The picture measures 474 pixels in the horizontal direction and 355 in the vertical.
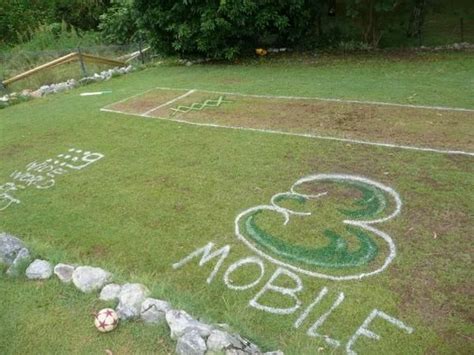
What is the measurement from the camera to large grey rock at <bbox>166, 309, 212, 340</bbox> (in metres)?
3.24

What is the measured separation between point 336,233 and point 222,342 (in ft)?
6.01

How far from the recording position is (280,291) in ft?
12.7

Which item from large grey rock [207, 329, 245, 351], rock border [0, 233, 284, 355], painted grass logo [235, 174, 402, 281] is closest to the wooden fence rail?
rock border [0, 233, 284, 355]

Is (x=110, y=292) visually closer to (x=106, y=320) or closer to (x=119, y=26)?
(x=106, y=320)

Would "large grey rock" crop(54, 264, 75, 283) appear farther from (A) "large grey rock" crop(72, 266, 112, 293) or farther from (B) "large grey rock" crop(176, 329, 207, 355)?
(B) "large grey rock" crop(176, 329, 207, 355)

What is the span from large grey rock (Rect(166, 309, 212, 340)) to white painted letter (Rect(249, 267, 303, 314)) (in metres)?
0.59

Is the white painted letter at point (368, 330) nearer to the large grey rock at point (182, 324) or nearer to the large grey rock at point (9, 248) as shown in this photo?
the large grey rock at point (182, 324)

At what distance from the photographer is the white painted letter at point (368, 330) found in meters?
3.30

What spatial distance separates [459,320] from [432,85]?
6.11 metres

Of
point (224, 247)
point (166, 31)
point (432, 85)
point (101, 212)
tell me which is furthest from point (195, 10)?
point (224, 247)

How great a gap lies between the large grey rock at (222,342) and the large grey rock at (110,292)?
106 centimetres

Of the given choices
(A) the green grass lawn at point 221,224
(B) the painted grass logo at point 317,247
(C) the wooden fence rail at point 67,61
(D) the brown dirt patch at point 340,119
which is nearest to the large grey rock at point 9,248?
(A) the green grass lawn at point 221,224

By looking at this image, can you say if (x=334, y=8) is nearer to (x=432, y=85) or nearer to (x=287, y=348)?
(x=432, y=85)

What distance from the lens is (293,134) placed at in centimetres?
688
